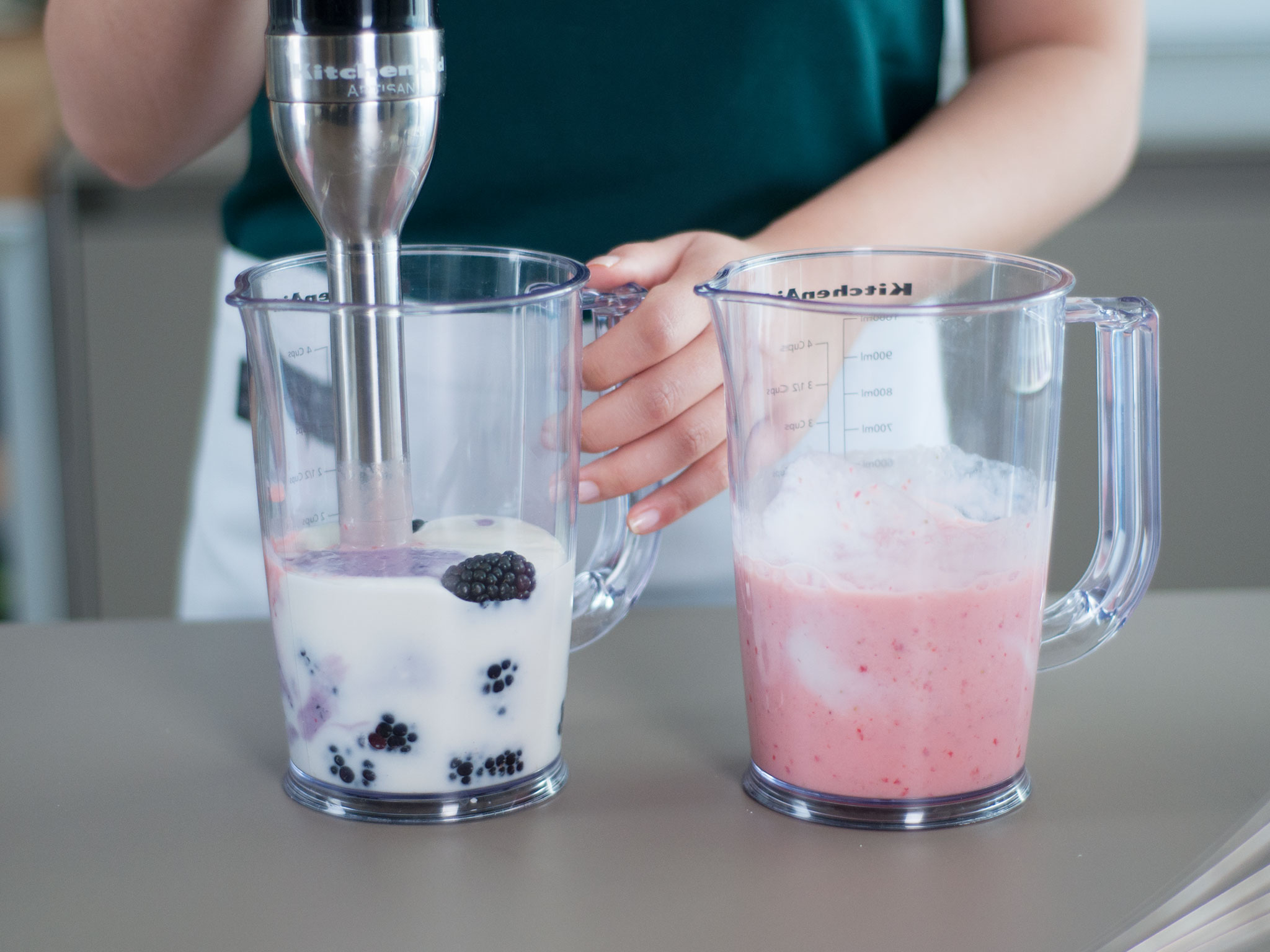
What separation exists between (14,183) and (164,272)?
9.5 inches

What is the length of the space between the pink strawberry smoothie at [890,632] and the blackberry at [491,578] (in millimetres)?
86

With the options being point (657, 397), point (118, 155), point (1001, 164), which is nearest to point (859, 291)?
point (657, 397)

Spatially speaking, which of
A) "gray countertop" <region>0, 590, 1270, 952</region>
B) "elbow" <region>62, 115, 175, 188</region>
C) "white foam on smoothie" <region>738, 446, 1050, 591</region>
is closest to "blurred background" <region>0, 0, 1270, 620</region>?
"elbow" <region>62, 115, 175, 188</region>

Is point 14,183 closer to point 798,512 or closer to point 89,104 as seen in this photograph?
point 89,104

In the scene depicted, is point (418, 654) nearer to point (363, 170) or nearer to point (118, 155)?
point (363, 170)

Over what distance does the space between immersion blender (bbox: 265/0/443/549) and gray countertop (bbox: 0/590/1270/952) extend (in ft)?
0.40

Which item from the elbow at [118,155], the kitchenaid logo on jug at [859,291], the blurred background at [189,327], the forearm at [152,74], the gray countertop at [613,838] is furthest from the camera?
the blurred background at [189,327]

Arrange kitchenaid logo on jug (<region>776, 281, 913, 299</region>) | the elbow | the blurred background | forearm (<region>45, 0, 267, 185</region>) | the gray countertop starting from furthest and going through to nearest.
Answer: the blurred background
the elbow
forearm (<region>45, 0, 267, 185</region>)
kitchenaid logo on jug (<region>776, 281, 913, 299</region>)
the gray countertop

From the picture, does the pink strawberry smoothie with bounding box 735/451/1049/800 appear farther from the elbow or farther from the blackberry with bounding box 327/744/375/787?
the elbow

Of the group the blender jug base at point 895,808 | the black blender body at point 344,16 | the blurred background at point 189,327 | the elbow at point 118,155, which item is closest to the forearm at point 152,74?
the elbow at point 118,155

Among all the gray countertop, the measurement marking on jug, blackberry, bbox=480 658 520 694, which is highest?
the measurement marking on jug

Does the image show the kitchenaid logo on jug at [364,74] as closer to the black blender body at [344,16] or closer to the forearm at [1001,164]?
the black blender body at [344,16]

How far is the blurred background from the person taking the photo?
6.91ft

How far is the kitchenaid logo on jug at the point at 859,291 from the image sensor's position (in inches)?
22.2
